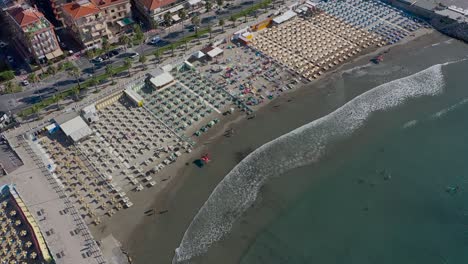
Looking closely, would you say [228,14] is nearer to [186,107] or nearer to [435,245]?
[186,107]

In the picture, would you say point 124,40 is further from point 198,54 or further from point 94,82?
point 198,54

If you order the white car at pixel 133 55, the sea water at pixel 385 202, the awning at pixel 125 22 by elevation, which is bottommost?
the sea water at pixel 385 202

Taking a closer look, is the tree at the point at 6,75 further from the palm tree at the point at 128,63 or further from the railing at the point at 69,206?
the palm tree at the point at 128,63

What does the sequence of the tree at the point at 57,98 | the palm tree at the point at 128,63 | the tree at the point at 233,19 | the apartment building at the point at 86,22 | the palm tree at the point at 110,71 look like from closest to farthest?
the tree at the point at 57,98
the palm tree at the point at 110,71
the palm tree at the point at 128,63
the apartment building at the point at 86,22
the tree at the point at 233,19

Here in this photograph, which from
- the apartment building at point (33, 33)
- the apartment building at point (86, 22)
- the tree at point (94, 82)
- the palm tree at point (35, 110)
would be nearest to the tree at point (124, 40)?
the apartment building at point (86, 22)

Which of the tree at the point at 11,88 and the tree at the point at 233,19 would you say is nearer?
the tree at the point at 11,88

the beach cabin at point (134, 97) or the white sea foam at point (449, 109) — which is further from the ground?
the beach cabin at point (134, 97)

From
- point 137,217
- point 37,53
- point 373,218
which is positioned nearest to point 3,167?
point 137,217
